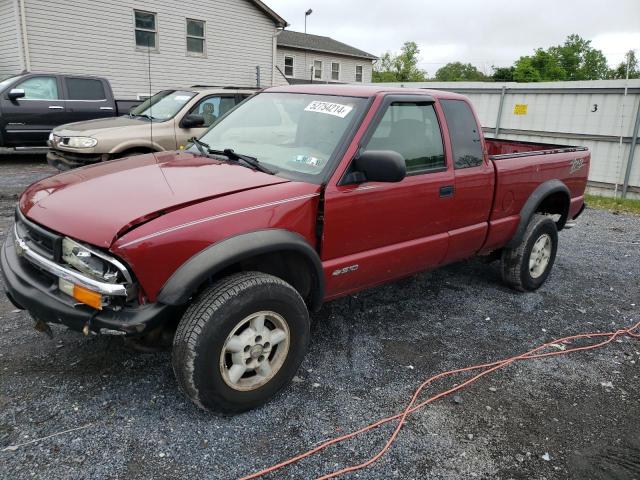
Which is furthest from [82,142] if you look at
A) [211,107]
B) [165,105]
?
[211,107]

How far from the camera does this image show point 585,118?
421 inches

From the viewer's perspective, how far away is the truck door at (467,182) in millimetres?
3959

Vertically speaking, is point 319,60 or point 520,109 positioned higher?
point 319,60

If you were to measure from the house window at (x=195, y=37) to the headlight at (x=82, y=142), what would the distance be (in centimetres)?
1103

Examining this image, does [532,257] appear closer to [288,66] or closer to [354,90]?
[354,90]

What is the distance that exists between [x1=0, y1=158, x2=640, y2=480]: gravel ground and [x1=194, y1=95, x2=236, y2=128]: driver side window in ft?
16.7

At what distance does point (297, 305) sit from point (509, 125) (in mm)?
10850

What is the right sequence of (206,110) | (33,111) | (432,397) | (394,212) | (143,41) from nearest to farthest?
(432,397) → (394,212) → (206,110) → (33,111) → (143,41)

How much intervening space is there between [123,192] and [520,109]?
11070 mm

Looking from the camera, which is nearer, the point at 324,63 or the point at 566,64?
the point at 324,63

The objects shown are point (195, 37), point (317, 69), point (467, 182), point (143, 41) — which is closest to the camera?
point (467, 182)

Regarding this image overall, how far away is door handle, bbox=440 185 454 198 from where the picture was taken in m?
3.78

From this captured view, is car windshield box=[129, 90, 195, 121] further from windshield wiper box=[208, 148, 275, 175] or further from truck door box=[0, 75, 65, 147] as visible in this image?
windshield wiper box=[208, 148, 275, 175]

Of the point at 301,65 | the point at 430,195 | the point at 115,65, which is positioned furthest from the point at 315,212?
the point at 301,65
